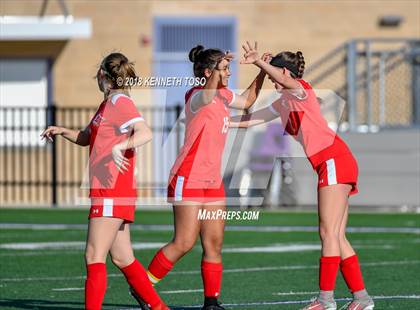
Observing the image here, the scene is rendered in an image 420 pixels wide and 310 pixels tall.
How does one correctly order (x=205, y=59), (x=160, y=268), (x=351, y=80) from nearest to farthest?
(x=205, y=59) → (x=160, y=268) → (x=351, y=80)

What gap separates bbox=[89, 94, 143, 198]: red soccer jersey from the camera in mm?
8281

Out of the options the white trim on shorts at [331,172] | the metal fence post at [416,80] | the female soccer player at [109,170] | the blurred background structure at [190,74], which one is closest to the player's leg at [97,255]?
the female soccer player at [109,170]

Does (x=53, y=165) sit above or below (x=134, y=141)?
below

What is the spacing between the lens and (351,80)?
79.2 ft

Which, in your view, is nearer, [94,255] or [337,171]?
[94,255]

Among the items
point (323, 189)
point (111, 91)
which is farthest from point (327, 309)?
point (111, 91)

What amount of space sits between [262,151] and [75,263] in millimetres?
12793

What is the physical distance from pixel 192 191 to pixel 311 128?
98 centimetres

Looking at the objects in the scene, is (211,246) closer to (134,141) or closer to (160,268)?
(160,268)

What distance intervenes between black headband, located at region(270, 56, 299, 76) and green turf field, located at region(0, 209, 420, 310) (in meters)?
1.89

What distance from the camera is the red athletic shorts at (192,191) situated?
8.91 metres

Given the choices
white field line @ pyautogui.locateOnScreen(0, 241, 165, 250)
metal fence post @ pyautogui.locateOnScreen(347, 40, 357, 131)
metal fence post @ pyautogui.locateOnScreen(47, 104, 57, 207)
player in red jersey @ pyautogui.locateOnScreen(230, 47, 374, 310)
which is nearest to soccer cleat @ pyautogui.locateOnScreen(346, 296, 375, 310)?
player in red jersey @ pyautogui.locateOnScreen(230, 47, 374, 310)

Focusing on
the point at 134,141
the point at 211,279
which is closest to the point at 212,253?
the point at 211,279

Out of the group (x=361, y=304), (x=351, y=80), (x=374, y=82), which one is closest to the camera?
(x=361, y=304)
